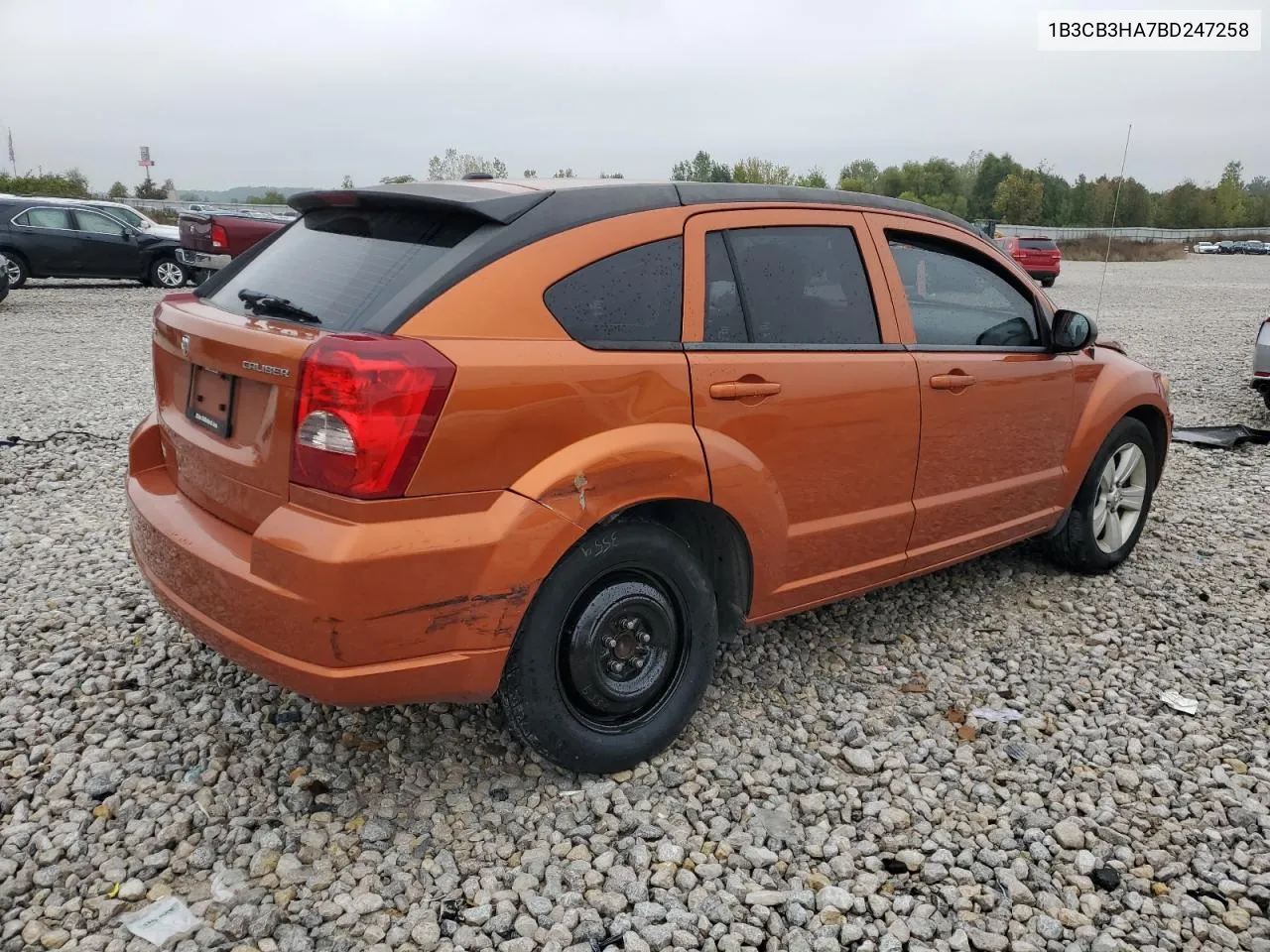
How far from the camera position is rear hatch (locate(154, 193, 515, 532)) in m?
2.56

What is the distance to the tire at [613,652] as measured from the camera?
2760mm

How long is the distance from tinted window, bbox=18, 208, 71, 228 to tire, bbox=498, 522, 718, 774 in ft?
56.4

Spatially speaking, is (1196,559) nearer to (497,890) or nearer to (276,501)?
(497,890)

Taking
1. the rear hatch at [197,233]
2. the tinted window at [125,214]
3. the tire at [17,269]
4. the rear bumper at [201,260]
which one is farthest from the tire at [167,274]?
the tire at [17,269]

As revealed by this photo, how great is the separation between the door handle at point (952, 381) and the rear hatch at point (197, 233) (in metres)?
15.9

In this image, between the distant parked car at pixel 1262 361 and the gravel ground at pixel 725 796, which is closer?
the gravel ground at pixel 725 796

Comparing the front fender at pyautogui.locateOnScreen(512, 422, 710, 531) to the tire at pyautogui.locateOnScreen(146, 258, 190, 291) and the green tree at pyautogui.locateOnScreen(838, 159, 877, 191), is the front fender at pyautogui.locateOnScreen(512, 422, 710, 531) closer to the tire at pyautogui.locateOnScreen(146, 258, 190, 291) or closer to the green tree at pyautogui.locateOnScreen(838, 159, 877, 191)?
the tire at pyautogui.locateOnScreen(146, 258, 190, 291)

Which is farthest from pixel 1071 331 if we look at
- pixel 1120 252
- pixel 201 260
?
pixel 1120 252

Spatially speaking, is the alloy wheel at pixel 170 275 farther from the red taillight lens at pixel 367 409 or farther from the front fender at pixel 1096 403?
the red taillight lens at pixel 367 409

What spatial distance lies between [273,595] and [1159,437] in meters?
4.43

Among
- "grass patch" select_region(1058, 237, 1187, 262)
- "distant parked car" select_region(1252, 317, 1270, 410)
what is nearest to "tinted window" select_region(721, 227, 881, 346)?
"distant parked car" select_region(1252, 317, 1270, 410)

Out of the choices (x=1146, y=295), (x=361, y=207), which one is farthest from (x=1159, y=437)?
(x=1146, y=295)

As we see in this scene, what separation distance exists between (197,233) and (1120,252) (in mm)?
44450

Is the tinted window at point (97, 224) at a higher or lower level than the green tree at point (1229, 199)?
lower
